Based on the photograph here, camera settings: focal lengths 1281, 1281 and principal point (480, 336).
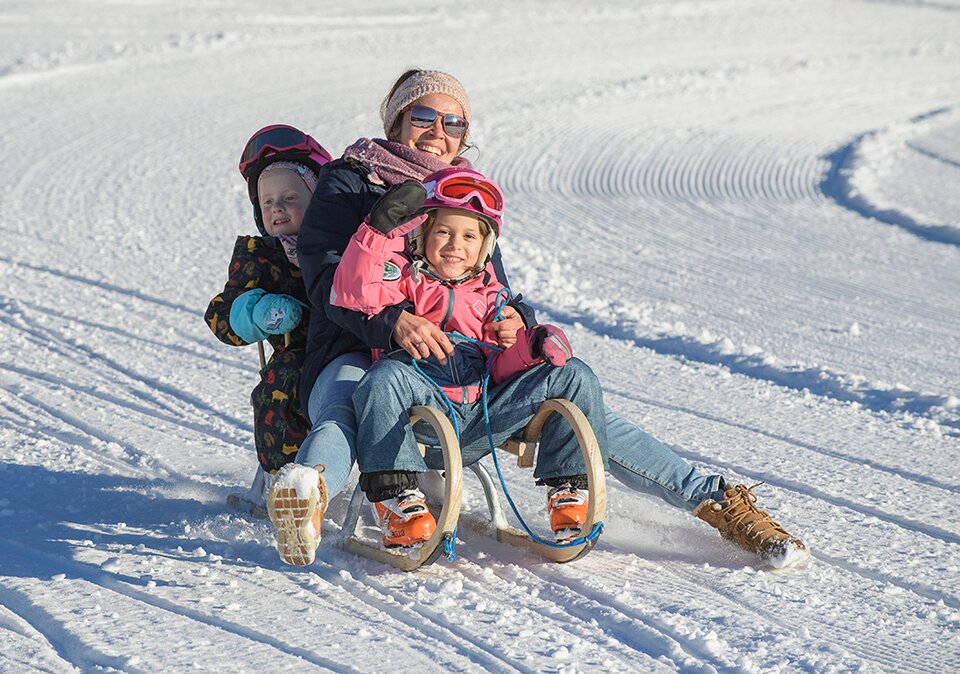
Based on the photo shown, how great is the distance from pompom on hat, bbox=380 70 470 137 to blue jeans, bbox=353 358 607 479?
893 millimetres

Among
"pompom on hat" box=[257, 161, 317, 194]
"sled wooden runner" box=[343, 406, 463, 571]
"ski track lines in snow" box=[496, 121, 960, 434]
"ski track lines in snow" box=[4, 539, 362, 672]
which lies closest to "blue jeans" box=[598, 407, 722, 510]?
"sled wooden runner" box=[343, 406, 463, 571]

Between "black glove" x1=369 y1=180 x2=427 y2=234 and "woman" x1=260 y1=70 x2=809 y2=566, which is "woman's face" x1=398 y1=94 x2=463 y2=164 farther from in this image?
"black glove" x1=369 y1=180 x2=427 y2=234

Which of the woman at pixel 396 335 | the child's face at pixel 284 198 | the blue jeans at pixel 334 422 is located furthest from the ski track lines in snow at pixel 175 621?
the child's face at pixel 284 198

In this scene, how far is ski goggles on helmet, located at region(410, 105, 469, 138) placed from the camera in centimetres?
371

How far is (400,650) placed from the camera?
2.87 metres

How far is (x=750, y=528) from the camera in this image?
3.41 meters

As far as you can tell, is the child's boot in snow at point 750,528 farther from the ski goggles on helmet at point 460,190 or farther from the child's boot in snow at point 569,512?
the ski goggles on helmet at point 460,190

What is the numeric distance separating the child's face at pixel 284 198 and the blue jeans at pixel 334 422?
54cm

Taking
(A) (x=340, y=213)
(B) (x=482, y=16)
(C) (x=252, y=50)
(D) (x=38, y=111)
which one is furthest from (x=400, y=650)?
(B) (x=482, y=16)

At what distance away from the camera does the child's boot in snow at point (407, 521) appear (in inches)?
125

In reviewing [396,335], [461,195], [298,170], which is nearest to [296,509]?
[396,335]

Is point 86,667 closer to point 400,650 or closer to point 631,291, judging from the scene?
point 400,650

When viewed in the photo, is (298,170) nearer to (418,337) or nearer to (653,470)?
(418,337)

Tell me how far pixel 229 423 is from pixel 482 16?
11877 millimetres
